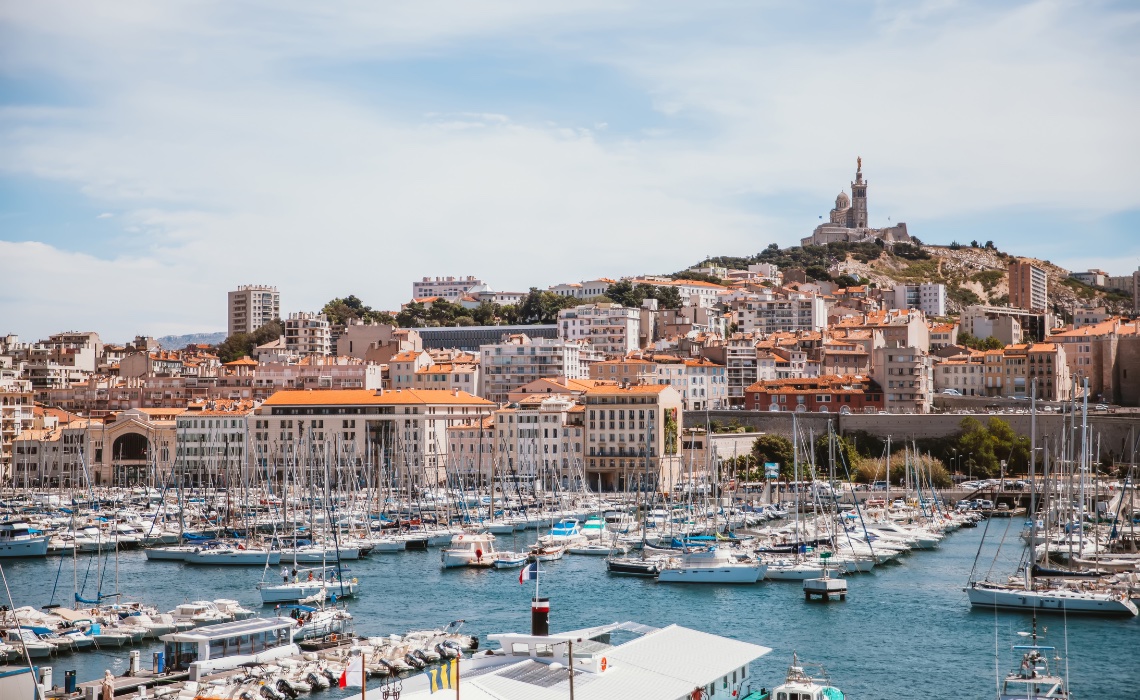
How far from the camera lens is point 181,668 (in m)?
23.9

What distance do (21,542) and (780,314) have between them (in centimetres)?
6910

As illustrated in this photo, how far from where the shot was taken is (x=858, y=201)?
15900 cm

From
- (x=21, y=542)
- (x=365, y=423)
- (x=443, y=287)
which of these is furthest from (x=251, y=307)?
(x=21, y=542)

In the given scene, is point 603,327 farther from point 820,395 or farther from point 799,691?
point 799,691

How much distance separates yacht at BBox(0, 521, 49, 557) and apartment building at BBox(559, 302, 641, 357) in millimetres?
51359

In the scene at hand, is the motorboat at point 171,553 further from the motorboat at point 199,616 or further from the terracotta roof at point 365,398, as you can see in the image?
the terracotta roof at point 365,398

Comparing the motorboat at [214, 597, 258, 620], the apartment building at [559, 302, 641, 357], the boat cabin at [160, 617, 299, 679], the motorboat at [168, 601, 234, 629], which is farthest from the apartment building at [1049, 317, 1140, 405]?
the boat cabin at [160, 617, 299, 679]

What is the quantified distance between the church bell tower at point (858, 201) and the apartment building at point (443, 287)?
5073cm

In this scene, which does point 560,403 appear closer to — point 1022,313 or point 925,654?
point 925,654

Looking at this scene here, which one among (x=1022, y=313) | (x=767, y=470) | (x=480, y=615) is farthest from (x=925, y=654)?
(x=1022, y=313)

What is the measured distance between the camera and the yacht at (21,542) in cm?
4466

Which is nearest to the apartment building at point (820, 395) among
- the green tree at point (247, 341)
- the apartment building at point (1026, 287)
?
the green tree at point (247, 341)

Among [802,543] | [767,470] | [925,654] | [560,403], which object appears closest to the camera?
[925,654]

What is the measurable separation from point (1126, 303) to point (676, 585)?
353 feet
